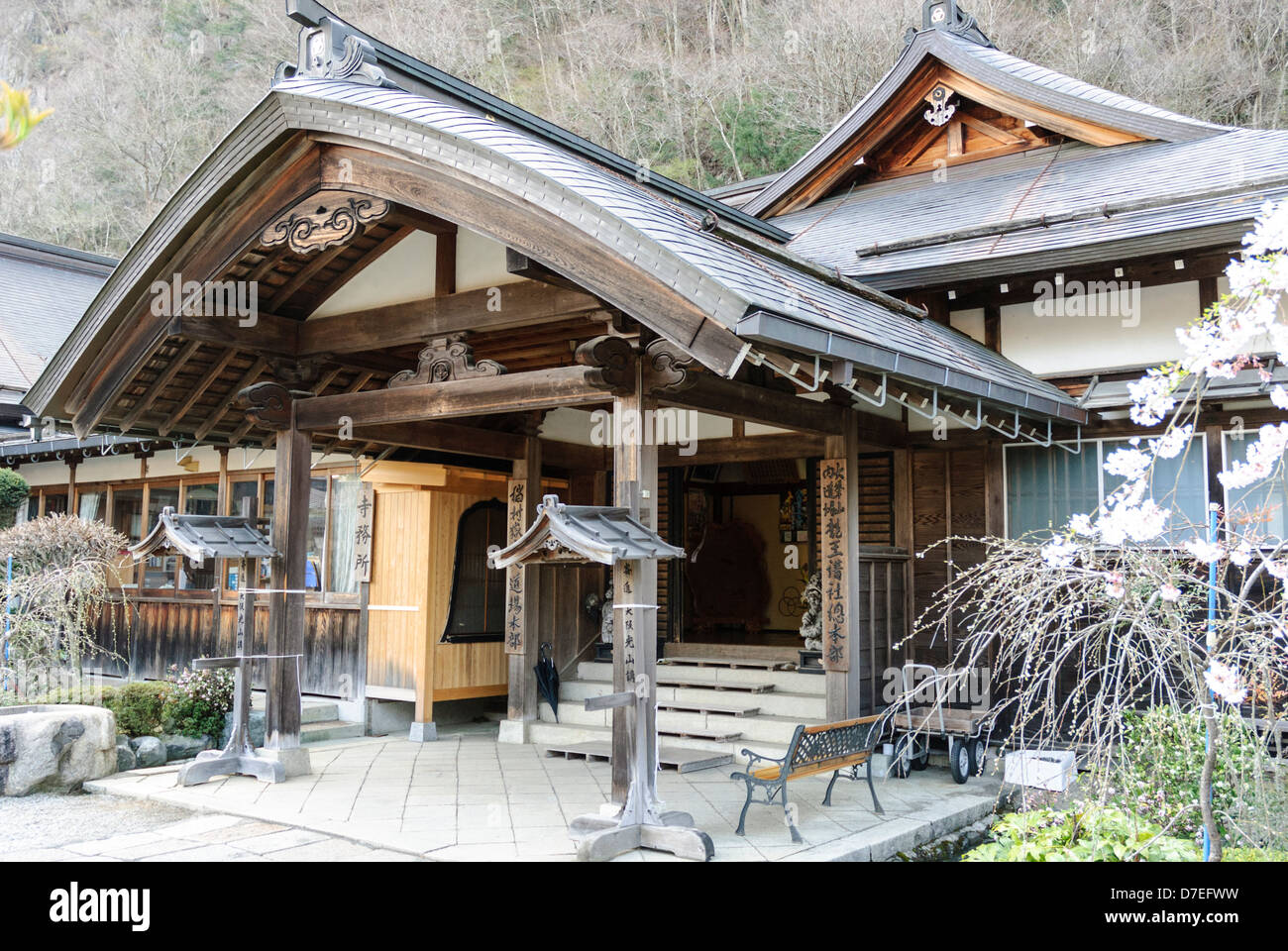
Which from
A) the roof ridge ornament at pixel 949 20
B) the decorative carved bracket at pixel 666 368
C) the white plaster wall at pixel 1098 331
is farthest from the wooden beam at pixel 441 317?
the roof ridge ornament at pixel 949 20

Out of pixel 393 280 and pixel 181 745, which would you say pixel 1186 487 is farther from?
pixel 181 745

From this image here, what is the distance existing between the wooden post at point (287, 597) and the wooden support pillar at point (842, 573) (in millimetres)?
4137

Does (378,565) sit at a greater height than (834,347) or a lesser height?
lesser

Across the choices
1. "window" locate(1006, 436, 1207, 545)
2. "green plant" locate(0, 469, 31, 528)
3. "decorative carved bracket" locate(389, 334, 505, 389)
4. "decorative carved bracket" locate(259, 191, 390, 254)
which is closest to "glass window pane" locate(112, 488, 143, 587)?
"green plant" locate(0, 469, 31, 528)

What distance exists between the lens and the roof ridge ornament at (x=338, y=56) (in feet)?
20.5

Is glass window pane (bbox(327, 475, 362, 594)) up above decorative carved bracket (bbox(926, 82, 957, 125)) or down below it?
below

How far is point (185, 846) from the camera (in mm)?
5730

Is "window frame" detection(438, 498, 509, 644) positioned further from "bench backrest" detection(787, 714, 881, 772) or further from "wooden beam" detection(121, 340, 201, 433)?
"bench backrest" detection(787, 714, 881, 772)

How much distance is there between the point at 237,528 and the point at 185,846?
8.59ft

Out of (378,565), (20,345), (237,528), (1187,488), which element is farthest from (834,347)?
(20,345)

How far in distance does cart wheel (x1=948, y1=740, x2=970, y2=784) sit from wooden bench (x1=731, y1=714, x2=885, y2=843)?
1.06 metres

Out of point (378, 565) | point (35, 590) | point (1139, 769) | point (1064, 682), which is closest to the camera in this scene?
point (1139, 769)

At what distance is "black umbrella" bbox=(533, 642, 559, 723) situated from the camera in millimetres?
9641

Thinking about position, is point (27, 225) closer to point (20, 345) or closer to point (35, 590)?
point (20, 345)
